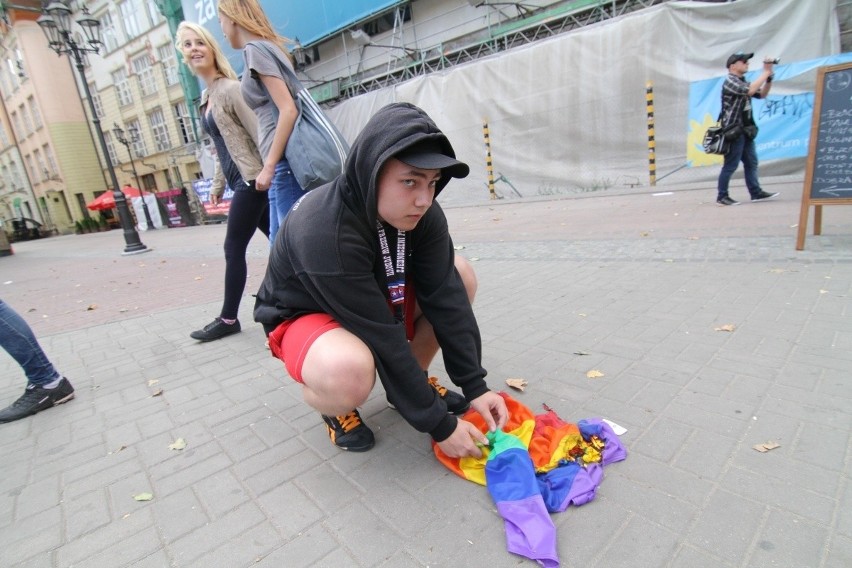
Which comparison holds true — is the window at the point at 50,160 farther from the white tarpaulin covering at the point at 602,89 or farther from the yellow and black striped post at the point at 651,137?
the yellow and black striped post at the point at 651,137

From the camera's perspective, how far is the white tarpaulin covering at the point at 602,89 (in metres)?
8.14

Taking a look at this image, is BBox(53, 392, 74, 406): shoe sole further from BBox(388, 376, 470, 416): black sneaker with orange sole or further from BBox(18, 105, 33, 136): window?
BBox(18, 105, 33, 136): window

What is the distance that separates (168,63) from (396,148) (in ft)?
108

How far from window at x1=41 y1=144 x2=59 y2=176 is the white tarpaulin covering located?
33.8 meters

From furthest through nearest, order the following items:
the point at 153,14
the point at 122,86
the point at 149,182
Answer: the point at 149,182, the point at 122,86, the point at 153,14

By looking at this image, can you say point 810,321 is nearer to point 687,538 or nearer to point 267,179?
point 687,538

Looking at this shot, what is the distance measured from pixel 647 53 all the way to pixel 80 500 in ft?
35.5

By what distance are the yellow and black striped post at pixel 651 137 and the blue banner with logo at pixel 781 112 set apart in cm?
Result: 83

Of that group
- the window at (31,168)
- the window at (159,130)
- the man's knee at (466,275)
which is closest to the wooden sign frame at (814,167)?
the man's knee at (466,275)

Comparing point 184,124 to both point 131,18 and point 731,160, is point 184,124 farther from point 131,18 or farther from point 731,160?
point 731,160

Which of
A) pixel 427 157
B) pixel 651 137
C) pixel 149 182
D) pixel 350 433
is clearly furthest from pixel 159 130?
pixel 427 157

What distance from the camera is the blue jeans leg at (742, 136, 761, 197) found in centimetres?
608

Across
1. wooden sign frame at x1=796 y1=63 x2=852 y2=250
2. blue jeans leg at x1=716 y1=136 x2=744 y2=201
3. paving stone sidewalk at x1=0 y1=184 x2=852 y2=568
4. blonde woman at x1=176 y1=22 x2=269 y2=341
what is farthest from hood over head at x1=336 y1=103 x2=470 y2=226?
blue jeans leg at x1=716 y1=136 x2=744 y2=201

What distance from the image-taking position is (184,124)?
27.7m
